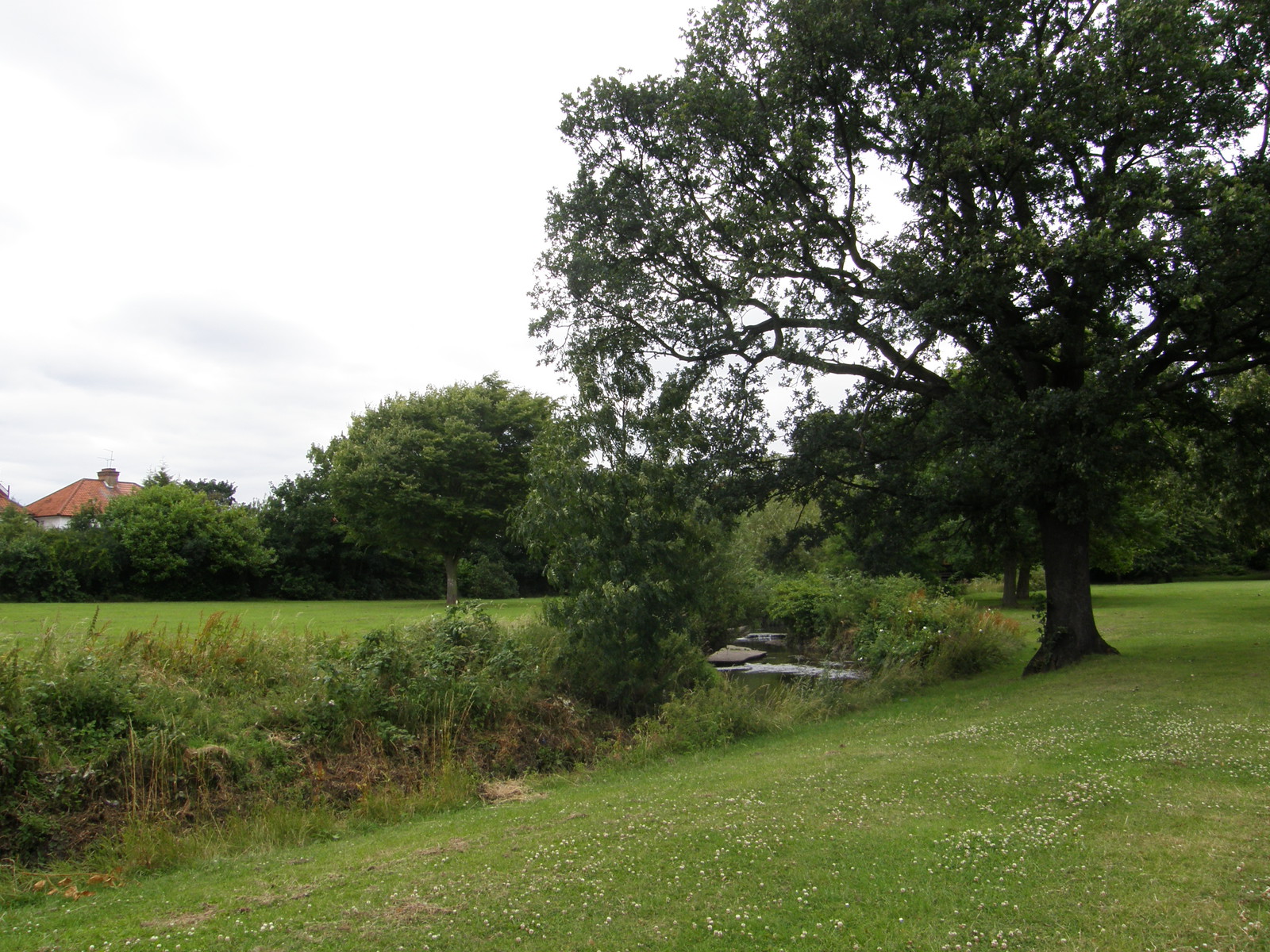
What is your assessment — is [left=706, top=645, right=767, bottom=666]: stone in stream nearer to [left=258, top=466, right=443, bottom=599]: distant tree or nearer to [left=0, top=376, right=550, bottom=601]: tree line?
[left=0, top=376, right=550, bottom=601]: tree line

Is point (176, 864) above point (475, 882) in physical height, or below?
below

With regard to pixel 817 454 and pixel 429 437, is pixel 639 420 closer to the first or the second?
pixel 817 454

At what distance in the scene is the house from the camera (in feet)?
212

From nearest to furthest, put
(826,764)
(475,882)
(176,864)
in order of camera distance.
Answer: (475,882) < (176,864) < (826,764)

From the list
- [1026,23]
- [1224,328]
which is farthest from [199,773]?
[1026,23]

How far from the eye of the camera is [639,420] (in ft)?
54.9

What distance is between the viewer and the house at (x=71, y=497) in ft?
212

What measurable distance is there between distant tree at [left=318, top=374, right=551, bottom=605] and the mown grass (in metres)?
29.9

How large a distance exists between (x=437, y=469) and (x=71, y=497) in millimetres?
46757

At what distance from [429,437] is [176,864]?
33.0 metres

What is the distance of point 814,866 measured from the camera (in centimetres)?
625

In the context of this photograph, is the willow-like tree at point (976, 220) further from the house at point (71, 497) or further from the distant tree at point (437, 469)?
the house at point (71, 497)

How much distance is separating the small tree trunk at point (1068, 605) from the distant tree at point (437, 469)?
86.8 ft

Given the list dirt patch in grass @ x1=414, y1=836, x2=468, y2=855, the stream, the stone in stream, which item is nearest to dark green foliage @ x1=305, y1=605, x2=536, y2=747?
dirt patch in grass @ x1=414, y1=836, x2=468, y2=855
